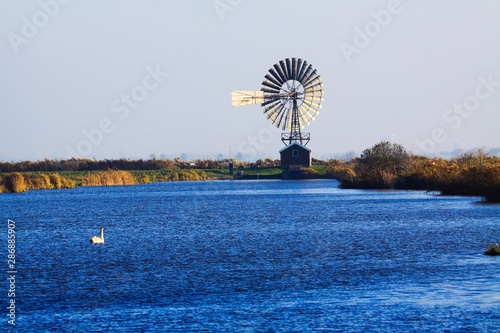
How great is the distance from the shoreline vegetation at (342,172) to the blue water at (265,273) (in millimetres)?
9349

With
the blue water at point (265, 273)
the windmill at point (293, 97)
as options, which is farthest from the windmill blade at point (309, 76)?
the blue water at point (265, 273)

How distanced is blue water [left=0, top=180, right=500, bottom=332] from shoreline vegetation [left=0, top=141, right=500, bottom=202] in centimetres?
935

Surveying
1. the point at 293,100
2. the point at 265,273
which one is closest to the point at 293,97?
Answer: the point at 293,100

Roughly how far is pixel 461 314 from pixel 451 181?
125 feet

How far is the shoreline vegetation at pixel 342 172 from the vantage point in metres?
52.8

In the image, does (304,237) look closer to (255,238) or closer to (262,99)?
(255,238)

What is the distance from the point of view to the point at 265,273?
912 inches

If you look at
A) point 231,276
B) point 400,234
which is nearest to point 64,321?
point 231,276

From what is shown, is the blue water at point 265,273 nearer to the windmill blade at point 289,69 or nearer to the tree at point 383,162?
the tree at point 383,162

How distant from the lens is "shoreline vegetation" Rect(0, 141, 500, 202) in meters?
52.8

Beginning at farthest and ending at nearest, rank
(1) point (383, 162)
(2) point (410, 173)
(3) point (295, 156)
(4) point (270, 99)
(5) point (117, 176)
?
(4) point (270, 99), (3) point (295, 156), (5) point (117, 176), (1) point (383, 162), (2) point (410, 173)

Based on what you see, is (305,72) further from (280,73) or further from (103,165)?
(103,165)

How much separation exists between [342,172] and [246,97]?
92.7 ft

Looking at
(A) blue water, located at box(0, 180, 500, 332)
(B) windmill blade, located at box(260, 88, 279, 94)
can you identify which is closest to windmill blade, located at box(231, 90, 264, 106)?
(B) windmill blade, located at box(260, 88, 279, 94)
